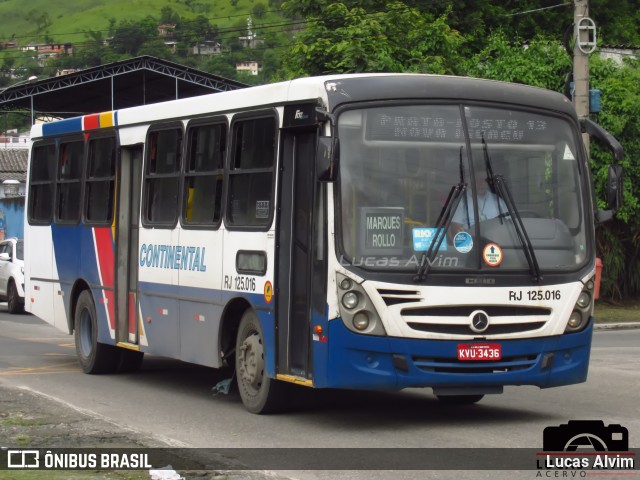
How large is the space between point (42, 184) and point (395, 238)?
28.0 feet

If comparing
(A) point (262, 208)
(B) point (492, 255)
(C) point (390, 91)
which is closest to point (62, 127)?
(A) point (262, 208)

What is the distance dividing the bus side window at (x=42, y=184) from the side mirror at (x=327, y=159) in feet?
25.5

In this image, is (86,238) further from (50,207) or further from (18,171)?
(18,171)

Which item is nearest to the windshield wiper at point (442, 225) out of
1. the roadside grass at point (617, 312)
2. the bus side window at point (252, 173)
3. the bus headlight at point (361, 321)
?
the bus headlight at point (361, 321)

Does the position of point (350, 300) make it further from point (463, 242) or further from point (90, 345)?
point (90, 345)

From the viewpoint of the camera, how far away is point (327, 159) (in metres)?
10.1

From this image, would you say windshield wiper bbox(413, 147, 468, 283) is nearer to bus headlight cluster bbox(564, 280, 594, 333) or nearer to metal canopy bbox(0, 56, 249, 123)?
bus headlight cluster bbox(564, 280, 594, 333)

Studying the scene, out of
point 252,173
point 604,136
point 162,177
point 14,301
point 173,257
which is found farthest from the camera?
point 14,301

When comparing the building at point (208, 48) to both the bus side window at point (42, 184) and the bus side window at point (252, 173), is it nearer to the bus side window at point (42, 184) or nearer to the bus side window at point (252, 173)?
the bus side window at point (42, 184)

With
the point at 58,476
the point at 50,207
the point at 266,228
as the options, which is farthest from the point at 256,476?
the point at 50,207

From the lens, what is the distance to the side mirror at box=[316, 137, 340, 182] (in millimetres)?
10117

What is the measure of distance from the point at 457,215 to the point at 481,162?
21.5 inches

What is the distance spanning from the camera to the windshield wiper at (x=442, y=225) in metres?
10.3

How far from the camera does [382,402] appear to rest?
41.1 ft
